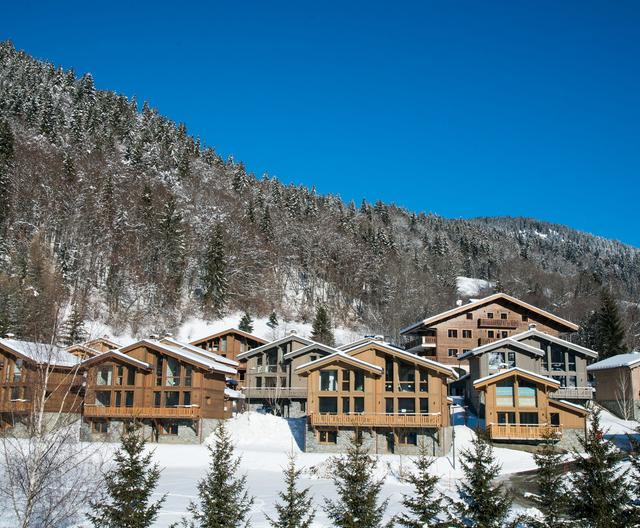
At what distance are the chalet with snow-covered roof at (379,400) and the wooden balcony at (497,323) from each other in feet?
79.4

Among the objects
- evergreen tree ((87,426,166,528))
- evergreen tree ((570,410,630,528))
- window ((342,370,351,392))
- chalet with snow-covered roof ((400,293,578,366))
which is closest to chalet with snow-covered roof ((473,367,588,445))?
window ((342,370,351,392))

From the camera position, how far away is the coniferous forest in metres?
80.1

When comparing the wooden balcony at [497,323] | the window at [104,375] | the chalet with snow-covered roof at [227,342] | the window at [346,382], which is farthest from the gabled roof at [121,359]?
the wooden balcony at [497,323]

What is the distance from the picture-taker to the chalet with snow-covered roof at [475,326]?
66250 millimetres

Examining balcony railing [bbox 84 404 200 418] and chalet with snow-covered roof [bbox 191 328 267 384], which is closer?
balcony railing [bbox 84 404 200 418]

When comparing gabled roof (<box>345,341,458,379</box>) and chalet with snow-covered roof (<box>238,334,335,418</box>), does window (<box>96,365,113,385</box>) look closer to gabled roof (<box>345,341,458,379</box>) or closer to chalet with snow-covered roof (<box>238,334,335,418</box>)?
chalet with snow-covered roof (<box>238,334,335,418</box>)

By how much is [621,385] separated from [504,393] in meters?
15.5

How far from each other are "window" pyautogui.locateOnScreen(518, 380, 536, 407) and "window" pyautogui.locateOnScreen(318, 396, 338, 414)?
498 inches

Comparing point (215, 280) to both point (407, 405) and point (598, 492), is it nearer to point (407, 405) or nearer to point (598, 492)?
point (407, 405)

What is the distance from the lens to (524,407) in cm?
4331

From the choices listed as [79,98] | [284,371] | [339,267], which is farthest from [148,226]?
[79,98]

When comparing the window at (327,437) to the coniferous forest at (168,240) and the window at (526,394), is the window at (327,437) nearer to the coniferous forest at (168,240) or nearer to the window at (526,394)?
the window at (526,394)

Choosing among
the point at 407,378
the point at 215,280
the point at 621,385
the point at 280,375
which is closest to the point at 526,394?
the point at 407,378

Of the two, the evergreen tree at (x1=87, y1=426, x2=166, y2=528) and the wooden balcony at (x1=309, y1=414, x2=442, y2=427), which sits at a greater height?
the wooden balcony at (x1=309, y1=414, x2=442, y2=427)
